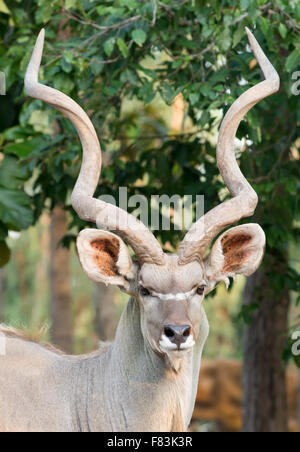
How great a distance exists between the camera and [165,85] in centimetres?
643

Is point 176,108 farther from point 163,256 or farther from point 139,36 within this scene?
point 163,256

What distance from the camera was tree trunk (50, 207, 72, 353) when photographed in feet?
37.2

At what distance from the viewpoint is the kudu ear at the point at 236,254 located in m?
4.81

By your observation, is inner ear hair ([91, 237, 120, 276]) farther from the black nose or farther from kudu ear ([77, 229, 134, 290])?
the black nose

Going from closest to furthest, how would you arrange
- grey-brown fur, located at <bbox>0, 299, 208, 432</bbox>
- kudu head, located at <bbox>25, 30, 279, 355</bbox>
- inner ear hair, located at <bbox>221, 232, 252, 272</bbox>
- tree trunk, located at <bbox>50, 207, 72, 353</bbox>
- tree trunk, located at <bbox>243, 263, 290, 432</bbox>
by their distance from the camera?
kudu head, located at <bbox>25, 30, 279, 355</bbox> → grey-brown fur, located at <bbox>0, 299, 208, 432</bbox> → inner ear hair, located at <bbox>221, 232, 252, 272</bbox> → tree trunk, located at <bbox>243, 263, 290, 432</bbox> → tree trunk, located at <bbox>50, 207, 72, 353</bbox>

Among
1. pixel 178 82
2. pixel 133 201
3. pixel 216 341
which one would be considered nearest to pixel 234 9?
pixel 178 82

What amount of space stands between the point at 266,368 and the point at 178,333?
4.74 metres

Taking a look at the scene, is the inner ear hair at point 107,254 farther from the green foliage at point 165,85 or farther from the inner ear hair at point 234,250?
the green foliage at point 165,85

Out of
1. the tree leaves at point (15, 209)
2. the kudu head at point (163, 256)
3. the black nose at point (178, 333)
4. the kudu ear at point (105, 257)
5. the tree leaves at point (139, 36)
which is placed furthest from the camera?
the tree leaves at point (15, 209)

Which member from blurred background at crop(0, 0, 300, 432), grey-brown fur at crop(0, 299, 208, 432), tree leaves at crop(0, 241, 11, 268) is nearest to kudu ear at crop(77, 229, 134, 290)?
grey-brown fur at crop(0, 299, 208, 432)

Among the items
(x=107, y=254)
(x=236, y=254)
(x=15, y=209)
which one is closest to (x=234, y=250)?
(x=236, y=254)

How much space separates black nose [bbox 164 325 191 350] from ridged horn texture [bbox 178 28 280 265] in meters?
0.51

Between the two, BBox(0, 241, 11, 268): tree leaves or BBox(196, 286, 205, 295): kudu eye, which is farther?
BBox(0, 241, 11, 268): tree leaves

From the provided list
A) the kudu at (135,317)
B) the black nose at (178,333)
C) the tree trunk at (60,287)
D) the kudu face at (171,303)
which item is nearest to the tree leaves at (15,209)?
the kudu at (135,317)
